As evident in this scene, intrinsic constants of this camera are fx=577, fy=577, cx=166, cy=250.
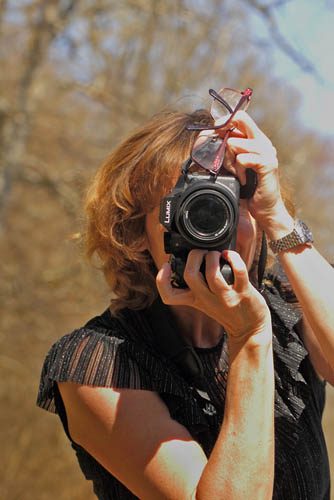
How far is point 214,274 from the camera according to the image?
99cm

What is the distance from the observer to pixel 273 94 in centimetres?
538

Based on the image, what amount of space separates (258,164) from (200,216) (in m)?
0.16

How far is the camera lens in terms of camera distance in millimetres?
1047

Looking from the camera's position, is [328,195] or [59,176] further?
[328,195]

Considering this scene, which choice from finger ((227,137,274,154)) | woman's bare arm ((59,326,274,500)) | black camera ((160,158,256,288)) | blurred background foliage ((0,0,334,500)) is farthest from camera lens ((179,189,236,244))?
blurred background foliage ((0,0,334,500))

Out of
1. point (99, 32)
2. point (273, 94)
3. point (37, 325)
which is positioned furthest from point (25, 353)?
point (273, 94)

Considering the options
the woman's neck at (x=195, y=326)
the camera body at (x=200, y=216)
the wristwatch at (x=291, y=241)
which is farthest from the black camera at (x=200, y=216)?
the woman's neck at (x=195, y=326)

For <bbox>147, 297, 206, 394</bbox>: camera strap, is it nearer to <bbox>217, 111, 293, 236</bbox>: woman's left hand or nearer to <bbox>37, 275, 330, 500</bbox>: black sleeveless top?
<bbox>37, 275, 330, 500</bbox>: black sleeveless top

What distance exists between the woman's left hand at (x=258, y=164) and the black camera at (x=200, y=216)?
0.05 meters

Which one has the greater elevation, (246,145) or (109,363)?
(246,145)

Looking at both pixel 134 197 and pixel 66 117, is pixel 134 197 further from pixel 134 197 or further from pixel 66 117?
pixel 66 117

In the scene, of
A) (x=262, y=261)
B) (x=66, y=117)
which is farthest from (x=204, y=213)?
(x=66, y=117)

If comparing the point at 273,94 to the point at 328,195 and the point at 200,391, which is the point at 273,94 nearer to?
the point at 328,195

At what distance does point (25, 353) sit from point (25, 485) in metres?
1.17
